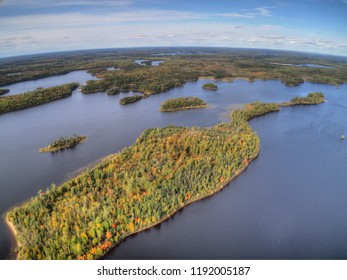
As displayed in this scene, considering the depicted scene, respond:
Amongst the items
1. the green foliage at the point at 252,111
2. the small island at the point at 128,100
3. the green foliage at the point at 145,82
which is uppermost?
the green foliage at the point at 145,82

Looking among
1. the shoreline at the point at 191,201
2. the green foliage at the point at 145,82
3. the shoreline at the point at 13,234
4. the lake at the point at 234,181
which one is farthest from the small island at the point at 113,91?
the shoreline at the point at 13,234

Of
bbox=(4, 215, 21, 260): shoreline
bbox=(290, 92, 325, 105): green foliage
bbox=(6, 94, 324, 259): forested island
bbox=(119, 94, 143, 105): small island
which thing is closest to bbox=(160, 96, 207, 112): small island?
bbox=(119, 94, 143, 105): small island

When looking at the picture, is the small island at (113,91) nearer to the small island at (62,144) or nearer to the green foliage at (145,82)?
the green foliage at (145,82)

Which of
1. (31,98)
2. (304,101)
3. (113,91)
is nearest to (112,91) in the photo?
(113,91)

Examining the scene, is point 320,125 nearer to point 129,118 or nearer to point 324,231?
point 324,231

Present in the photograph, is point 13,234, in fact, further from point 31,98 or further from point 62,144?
point 31,98

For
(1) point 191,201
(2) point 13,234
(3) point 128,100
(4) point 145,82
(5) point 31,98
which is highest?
(4) point 145,82
